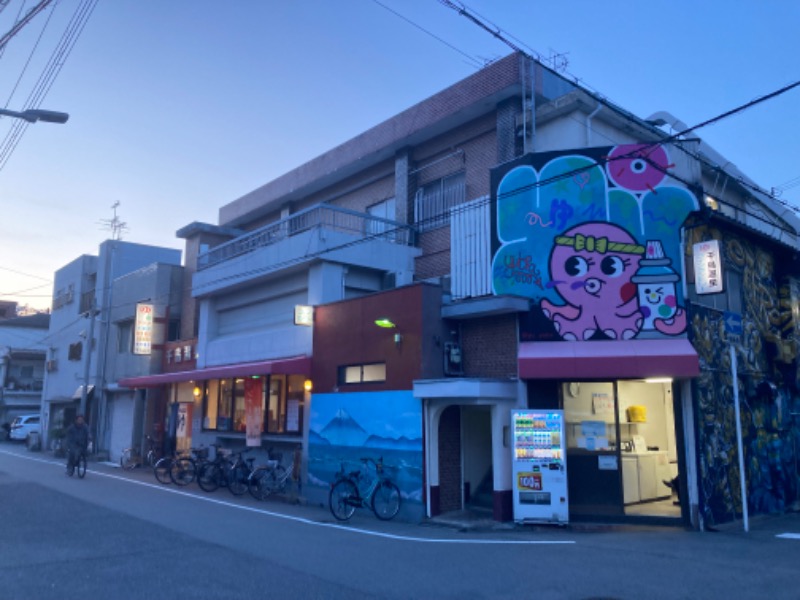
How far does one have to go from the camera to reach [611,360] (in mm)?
12586

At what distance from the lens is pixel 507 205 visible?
14734 mm

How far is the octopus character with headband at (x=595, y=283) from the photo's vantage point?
13.2 m

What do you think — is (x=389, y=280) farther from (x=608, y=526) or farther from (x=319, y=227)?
(x=608, y=526)

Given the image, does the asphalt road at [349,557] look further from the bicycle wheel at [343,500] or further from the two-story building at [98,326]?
the two-story building at [98,326]

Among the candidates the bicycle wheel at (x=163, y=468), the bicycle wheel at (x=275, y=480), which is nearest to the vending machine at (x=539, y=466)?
the bicycle wheel at (x=275, y=480)

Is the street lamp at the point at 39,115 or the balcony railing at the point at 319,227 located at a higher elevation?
the balcony railing at the point at 319,227

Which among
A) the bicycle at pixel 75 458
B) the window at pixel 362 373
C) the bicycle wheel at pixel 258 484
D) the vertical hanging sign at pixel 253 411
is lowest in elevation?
the bicycle wheel at pixel 258 484

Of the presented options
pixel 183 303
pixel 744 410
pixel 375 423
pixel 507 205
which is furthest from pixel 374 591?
pixel 183 303

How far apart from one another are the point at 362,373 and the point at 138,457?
13.8 meters

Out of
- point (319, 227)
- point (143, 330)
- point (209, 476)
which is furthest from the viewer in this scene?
point (143, 330)

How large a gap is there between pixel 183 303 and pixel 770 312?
71.4ft

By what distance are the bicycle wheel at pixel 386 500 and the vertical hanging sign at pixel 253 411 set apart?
616 centimetres

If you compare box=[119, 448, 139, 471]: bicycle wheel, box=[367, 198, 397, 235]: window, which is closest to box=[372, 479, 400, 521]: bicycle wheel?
box=[367, 198, 397, 235]: window

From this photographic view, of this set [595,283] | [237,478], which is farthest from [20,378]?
[595,283]
